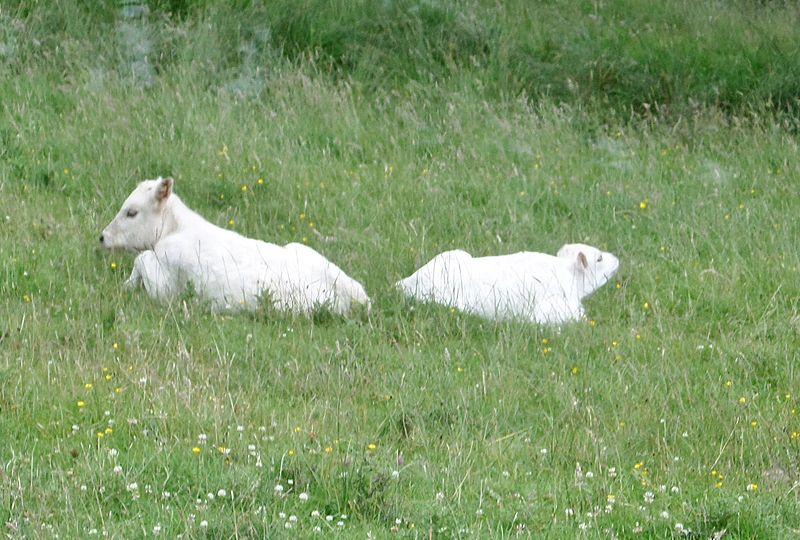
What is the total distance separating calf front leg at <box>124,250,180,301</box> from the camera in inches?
378

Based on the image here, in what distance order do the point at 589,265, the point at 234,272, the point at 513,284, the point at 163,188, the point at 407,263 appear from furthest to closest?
the point at 407,263, the point at 163,188, the point at 589,265, the point at 513,284, the point at 234,272

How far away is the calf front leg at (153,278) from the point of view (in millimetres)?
9594

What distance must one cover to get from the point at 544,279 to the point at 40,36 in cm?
803

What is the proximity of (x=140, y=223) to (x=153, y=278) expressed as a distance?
1096 millimetres

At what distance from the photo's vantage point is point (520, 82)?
15836 mm

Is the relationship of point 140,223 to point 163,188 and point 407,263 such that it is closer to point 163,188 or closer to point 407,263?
point 163,188

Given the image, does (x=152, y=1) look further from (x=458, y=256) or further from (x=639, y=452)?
(x=639, y=452)

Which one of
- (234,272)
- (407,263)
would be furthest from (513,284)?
(234,272)

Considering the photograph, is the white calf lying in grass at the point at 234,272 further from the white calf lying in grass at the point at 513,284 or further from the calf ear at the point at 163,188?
the white calf lying in grass at the point at 513,284

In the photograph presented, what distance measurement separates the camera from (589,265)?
10.4m

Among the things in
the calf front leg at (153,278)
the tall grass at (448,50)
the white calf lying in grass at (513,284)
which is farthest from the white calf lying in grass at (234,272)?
the tall grass at (448,50)

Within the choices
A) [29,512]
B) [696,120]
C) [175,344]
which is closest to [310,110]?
[696,120]

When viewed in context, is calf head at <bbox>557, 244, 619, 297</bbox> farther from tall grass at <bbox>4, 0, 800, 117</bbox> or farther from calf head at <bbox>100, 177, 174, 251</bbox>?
tall grass at <bbox>4, 0, 800, 117</bbox>

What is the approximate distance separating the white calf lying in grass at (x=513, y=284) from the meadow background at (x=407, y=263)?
21 cm
